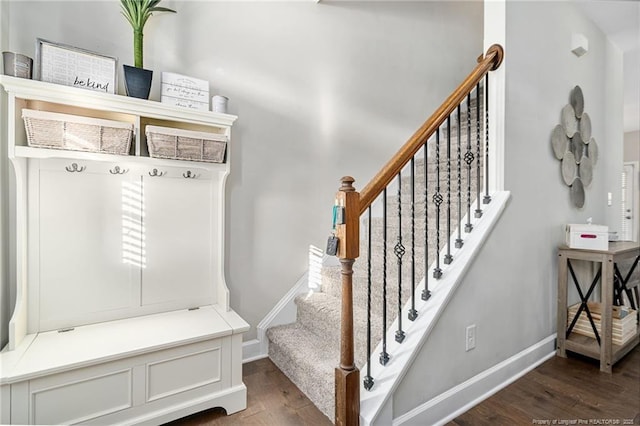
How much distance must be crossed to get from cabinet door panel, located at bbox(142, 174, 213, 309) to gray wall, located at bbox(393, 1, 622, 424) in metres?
1.30

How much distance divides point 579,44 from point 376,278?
2537mm

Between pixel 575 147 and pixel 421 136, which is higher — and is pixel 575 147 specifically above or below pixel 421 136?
above

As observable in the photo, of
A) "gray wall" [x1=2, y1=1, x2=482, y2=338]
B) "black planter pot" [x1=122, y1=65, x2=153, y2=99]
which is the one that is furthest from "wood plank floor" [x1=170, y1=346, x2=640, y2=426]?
"black planter pot" [x1=122, y1=65, x2=153, y2=99]

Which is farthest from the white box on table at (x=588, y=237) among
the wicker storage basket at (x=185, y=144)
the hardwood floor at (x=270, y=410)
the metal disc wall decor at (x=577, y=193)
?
the wicker storage basket at (x=185, y=144)

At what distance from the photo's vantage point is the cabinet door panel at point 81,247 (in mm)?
1570

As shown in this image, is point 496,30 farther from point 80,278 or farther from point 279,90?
point 80,278

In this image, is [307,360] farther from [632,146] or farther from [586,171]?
[632,146]

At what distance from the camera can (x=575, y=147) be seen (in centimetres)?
260

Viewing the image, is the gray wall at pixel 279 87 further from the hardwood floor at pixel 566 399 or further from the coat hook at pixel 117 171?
the hardwood floor at pixel 566 399

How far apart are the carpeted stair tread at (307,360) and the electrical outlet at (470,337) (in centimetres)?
71

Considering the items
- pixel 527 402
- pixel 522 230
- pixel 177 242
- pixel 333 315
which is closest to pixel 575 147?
pixel 522 230

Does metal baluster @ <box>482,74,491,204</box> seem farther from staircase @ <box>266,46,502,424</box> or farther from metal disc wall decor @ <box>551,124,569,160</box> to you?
metal disc wall decor @ <box>551,124,569,160</box>

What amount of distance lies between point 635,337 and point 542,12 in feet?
8.00

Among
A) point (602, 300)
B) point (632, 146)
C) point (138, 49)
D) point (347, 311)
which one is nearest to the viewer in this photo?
point (347, 311)
